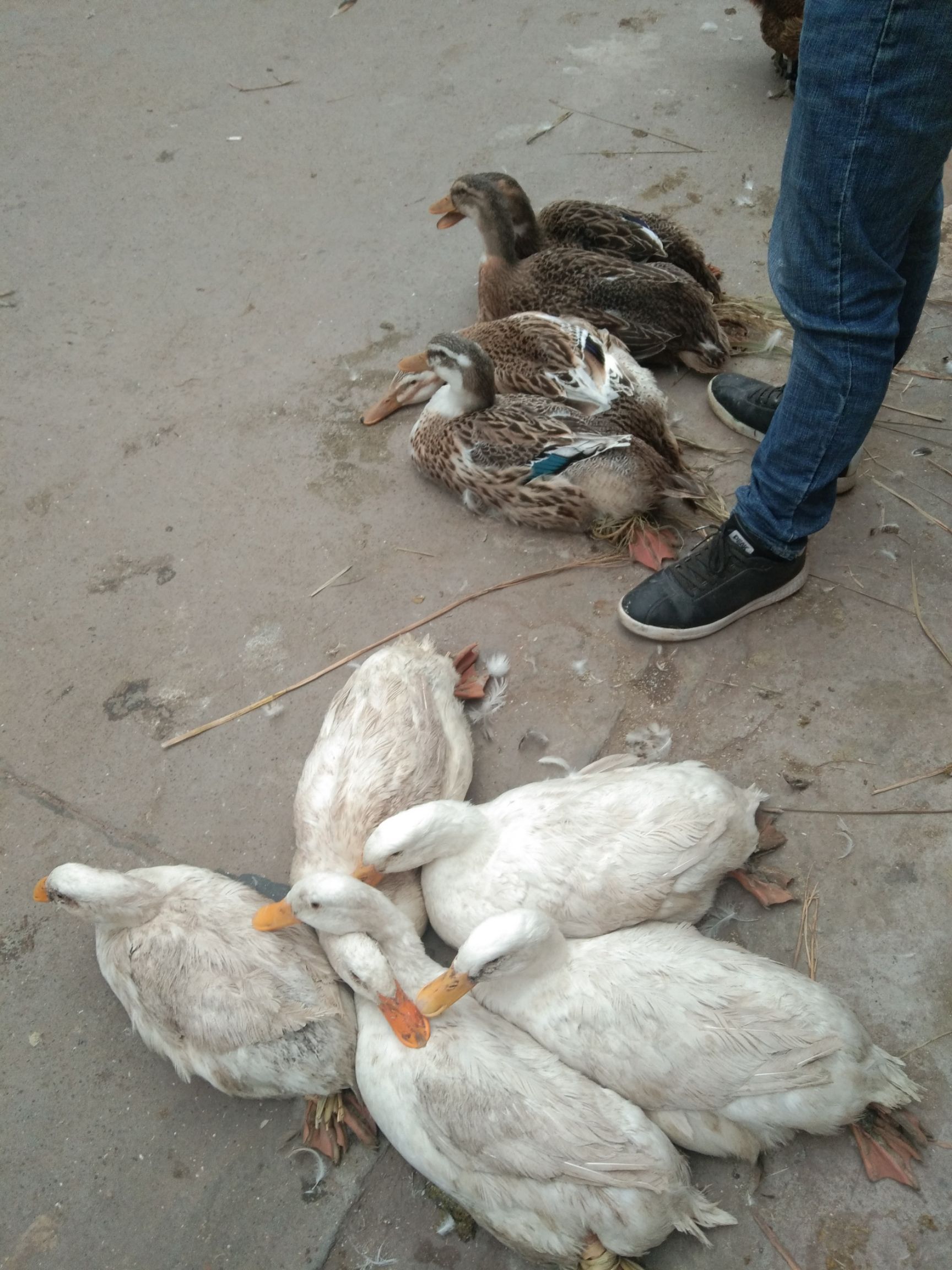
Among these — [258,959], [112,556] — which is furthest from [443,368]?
[258,959]

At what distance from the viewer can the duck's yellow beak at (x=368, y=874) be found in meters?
2.26

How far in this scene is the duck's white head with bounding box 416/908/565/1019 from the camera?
6.41ft

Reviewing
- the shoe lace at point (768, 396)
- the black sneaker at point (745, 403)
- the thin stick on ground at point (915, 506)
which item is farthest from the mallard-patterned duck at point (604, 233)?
the thin stick on ground at point (915, 506)

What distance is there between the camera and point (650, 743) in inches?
104

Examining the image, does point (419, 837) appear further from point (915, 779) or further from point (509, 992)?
point (915, 779)

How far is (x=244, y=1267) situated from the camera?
196cm

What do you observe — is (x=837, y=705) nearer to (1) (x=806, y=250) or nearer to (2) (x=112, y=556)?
(1) (x=806, y=250)

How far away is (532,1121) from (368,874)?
681 mm

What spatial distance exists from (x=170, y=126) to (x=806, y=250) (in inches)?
173

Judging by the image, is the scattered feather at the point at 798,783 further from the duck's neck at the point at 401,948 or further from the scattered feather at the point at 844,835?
the duck's neck at the point at 401,948

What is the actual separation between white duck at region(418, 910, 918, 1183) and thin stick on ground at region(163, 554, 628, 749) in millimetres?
1168

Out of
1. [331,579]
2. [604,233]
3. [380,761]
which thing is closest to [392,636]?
[331,579]

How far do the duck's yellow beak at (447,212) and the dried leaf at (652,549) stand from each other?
181 centimetres

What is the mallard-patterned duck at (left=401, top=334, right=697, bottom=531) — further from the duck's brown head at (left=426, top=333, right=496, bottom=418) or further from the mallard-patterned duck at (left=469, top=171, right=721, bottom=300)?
the mallard-patterned duck at (left=469, top=171, right=721, bottom=300)
